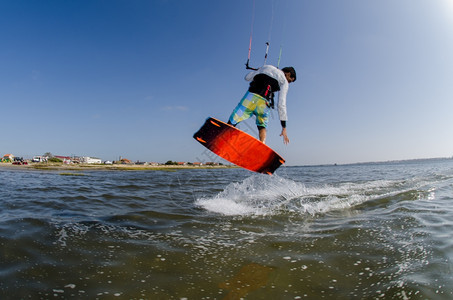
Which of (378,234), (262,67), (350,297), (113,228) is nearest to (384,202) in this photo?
(378,234)

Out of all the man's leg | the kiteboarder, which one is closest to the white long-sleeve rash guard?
the kiteboarder

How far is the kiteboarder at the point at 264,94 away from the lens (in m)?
7.10

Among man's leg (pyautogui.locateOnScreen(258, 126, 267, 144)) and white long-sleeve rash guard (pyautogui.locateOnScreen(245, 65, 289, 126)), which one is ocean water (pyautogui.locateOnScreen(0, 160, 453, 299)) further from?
white long-sleeve rash guard (pyautogui.locateOnScreen(245, 65, 289, 126))

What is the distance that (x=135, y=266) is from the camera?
9.60 ft

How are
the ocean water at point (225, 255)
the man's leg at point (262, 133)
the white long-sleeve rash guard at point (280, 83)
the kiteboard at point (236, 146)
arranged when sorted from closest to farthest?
1. the ocean water at point (225, 255)
2. the kiteboard at point (236, 146)
3. the white long-sleeve rash guard at point (280, 83)
4. the man's leg at point (262, 133)

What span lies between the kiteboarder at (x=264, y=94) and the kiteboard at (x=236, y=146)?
2.05 ft

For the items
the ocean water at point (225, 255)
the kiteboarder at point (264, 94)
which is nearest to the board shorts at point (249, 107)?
the kiteboarder at point (264, 94)

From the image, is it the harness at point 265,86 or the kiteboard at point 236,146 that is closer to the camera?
the kiteboard at point 236,146

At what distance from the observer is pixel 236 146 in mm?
6949

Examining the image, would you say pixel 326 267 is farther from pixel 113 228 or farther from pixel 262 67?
pixel 262 67

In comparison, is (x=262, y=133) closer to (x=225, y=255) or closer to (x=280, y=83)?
(x=280, y=83)

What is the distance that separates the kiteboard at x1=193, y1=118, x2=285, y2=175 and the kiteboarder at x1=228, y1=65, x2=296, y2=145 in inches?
24.6

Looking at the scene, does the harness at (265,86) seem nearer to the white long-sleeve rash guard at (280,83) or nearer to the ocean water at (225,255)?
the white long-sleeve rash guard at (280,83)

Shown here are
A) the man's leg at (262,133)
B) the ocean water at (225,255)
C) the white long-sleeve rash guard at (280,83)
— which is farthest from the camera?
the man's leg at (262,133)
